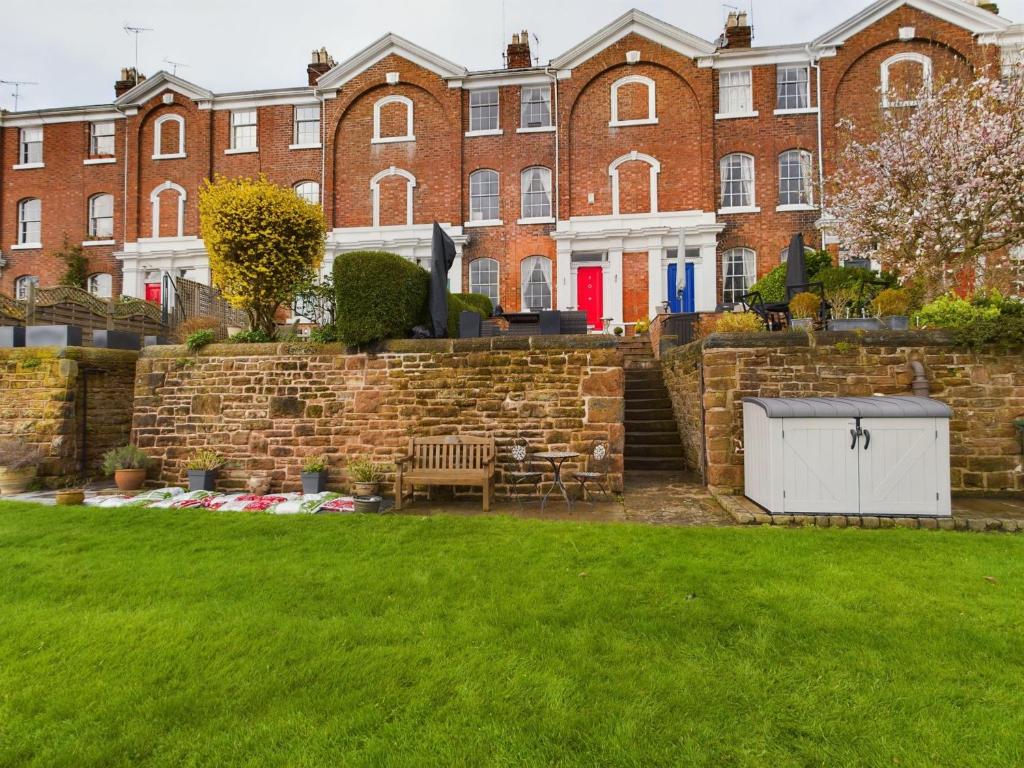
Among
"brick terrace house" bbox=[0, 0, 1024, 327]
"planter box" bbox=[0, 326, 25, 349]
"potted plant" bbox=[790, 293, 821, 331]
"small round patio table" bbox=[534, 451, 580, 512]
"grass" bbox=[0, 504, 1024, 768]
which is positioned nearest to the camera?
"grass" bbox=[0, 504, 1024, 768]

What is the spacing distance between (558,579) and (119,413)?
9.90 meters

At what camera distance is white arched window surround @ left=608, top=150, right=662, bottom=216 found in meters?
18.6

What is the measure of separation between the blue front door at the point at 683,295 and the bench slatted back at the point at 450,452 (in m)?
11.9

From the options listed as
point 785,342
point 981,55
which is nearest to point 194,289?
point 785,342

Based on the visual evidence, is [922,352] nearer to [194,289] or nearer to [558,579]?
[558,579]

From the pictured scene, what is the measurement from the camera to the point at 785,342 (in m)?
7.96

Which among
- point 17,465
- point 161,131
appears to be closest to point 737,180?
point 17,465

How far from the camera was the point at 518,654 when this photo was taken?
10.5 feet

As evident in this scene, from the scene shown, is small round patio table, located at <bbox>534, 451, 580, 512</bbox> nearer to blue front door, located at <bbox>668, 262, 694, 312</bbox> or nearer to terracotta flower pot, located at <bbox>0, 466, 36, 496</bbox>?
terracotta flower pot, located at <bbox>0, 466, 36, 496</bbox>

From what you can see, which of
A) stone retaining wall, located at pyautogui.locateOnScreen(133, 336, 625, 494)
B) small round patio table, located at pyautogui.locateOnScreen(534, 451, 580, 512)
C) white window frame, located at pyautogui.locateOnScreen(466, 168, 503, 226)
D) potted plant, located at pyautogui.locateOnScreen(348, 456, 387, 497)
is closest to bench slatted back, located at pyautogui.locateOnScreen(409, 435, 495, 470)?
stone retaining wall, located at pyautogui.locateOnScreen(133, 336, 625, 494)

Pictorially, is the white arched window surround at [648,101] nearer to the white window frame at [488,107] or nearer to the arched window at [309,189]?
the white window frame at [488,107]

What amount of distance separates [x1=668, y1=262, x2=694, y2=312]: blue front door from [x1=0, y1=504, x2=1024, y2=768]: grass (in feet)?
43.3

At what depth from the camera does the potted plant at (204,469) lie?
8438 mm

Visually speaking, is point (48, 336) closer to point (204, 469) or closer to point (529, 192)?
point (204, 469)
